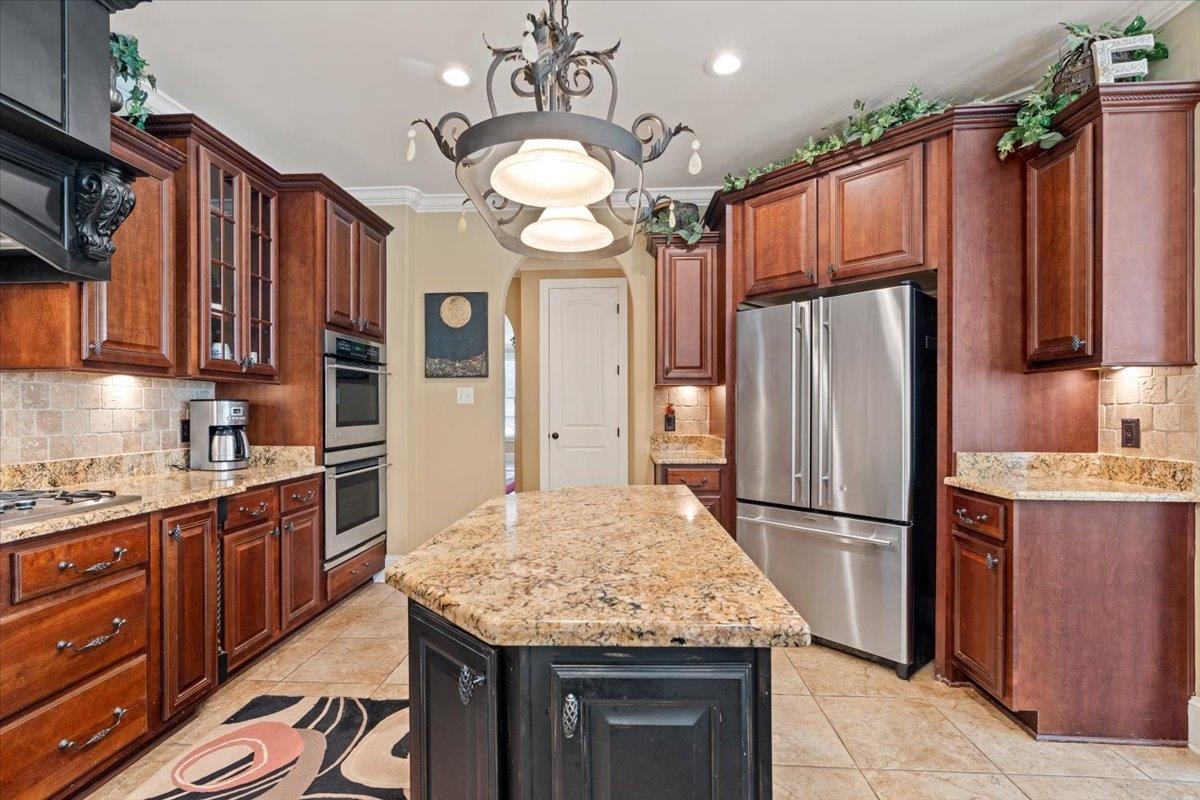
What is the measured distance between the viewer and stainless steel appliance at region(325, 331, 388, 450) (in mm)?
3256

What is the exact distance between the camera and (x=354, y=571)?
356 cm

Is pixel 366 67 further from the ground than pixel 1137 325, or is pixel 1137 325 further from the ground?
pixel 366 67

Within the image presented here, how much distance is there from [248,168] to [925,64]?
3244mm

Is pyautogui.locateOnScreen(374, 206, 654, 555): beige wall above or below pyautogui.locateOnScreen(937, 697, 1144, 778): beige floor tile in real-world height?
above

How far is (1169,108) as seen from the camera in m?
2.06

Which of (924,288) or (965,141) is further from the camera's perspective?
(924,288)

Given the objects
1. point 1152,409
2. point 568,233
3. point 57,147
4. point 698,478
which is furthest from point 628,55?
point 1152,409

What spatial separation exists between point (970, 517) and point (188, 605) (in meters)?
3.12

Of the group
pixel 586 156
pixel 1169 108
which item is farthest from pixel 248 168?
pixel 1169 108

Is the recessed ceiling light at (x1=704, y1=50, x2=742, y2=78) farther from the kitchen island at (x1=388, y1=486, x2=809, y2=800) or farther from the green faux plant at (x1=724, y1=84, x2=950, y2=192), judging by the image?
the kitchen island at (x1=388, y1=486, x2=809, y2=800)

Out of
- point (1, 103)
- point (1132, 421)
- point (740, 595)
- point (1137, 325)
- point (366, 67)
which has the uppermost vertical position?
point (366, 67)

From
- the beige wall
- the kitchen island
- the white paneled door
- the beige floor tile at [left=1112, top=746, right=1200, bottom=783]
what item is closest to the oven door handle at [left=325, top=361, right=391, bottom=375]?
the beige wall

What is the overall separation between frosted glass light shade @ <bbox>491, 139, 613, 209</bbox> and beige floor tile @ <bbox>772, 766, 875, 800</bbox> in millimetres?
1919

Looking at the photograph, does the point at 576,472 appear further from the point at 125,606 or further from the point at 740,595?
the point at 740,595
